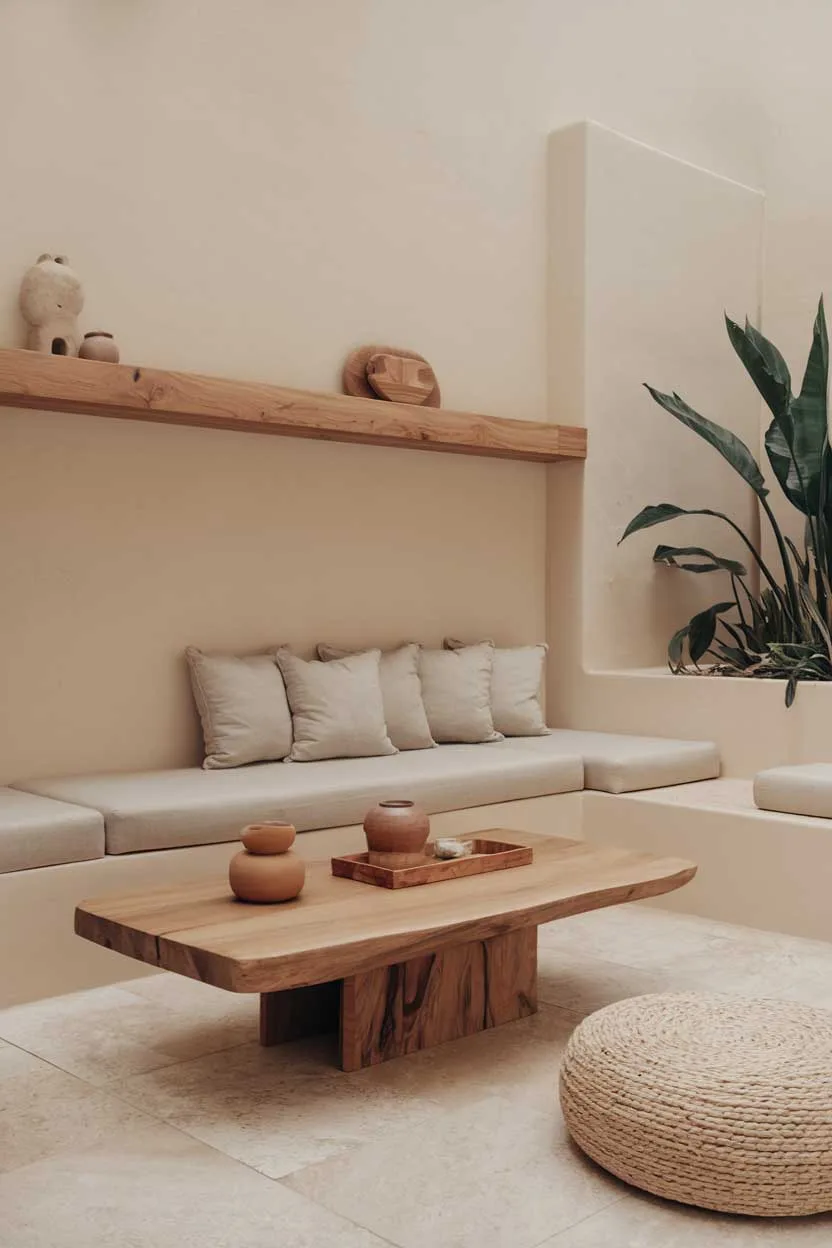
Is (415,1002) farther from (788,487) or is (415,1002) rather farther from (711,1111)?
(788,487)

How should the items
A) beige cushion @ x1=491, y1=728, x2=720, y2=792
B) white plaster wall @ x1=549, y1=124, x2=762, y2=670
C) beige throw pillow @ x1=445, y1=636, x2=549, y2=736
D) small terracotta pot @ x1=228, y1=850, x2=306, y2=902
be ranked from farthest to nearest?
white plaster wall @ x1=549, y1=124, x2=762, y2=670 < beige throw pillow @ x1=445, y1=636, x2=549, y2=736 < beige cushion @ x1=491, y1=728, x2=720, y2=792 < small terracotta pot @ x1=228, y1=850, x2=306, y2=902

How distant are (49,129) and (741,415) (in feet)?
11.7

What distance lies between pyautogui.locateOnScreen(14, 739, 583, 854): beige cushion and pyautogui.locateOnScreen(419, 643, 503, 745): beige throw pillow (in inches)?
8.1

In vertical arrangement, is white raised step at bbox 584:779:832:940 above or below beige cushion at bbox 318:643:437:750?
below

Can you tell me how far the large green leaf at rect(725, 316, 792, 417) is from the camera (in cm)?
514

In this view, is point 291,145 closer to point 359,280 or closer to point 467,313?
point 359,280

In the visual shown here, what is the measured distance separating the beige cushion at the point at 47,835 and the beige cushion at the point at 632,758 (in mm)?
1788

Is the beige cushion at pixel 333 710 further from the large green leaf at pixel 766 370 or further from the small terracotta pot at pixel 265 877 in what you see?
the large green leaf at pixel 766 370

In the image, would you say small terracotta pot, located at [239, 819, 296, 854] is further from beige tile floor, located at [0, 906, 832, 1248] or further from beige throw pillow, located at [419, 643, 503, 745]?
beige throw pillow, located at [419, 643, 503, 745]

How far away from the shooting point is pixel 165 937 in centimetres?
250

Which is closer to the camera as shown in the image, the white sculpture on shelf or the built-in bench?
the built-in bench

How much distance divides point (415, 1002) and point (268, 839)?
1.67 ft

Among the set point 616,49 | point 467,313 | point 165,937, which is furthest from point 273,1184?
point 616,49

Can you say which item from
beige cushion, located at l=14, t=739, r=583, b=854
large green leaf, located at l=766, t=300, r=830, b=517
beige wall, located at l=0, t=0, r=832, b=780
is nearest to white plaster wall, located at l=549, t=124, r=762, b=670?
beige wall, located at l=0, t=0, r=832, b=780
